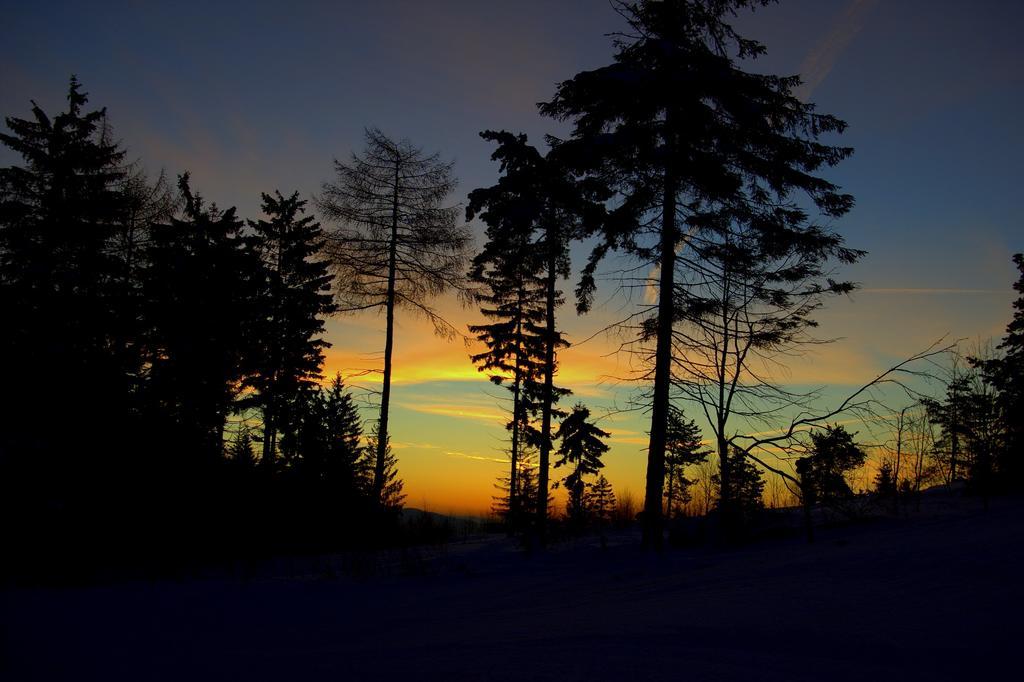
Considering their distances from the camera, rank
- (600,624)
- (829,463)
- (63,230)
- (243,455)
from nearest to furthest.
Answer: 1. (600,624)
2. (829,463)
3. (243,455)
4. (63,230)

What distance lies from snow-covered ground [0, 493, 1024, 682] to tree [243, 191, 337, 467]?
59.7 ft

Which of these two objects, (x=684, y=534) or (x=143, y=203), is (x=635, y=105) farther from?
(x=143, y=203)

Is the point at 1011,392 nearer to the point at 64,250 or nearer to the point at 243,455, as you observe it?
the point at 243,455

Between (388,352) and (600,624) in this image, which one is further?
(388,352)

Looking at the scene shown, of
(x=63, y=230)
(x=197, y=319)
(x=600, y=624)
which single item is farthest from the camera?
(x=63, y=230)

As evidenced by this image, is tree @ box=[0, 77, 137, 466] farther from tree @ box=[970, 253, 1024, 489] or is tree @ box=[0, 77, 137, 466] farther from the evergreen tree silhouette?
tree @ box=[970, 253, 1024, 489]

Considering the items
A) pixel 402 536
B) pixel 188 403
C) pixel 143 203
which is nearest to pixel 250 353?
pixel 188 403

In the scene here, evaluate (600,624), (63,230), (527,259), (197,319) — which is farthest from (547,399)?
(63,230)

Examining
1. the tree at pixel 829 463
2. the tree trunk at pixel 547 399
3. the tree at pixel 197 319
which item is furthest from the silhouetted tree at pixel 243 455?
the tree at pixel 829 463

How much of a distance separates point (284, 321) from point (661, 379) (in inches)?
842

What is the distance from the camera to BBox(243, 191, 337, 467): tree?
26.3 m

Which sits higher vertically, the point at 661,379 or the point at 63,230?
the point at 63,230

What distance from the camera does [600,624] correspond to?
4.30 meters

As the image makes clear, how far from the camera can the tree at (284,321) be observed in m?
26.3
